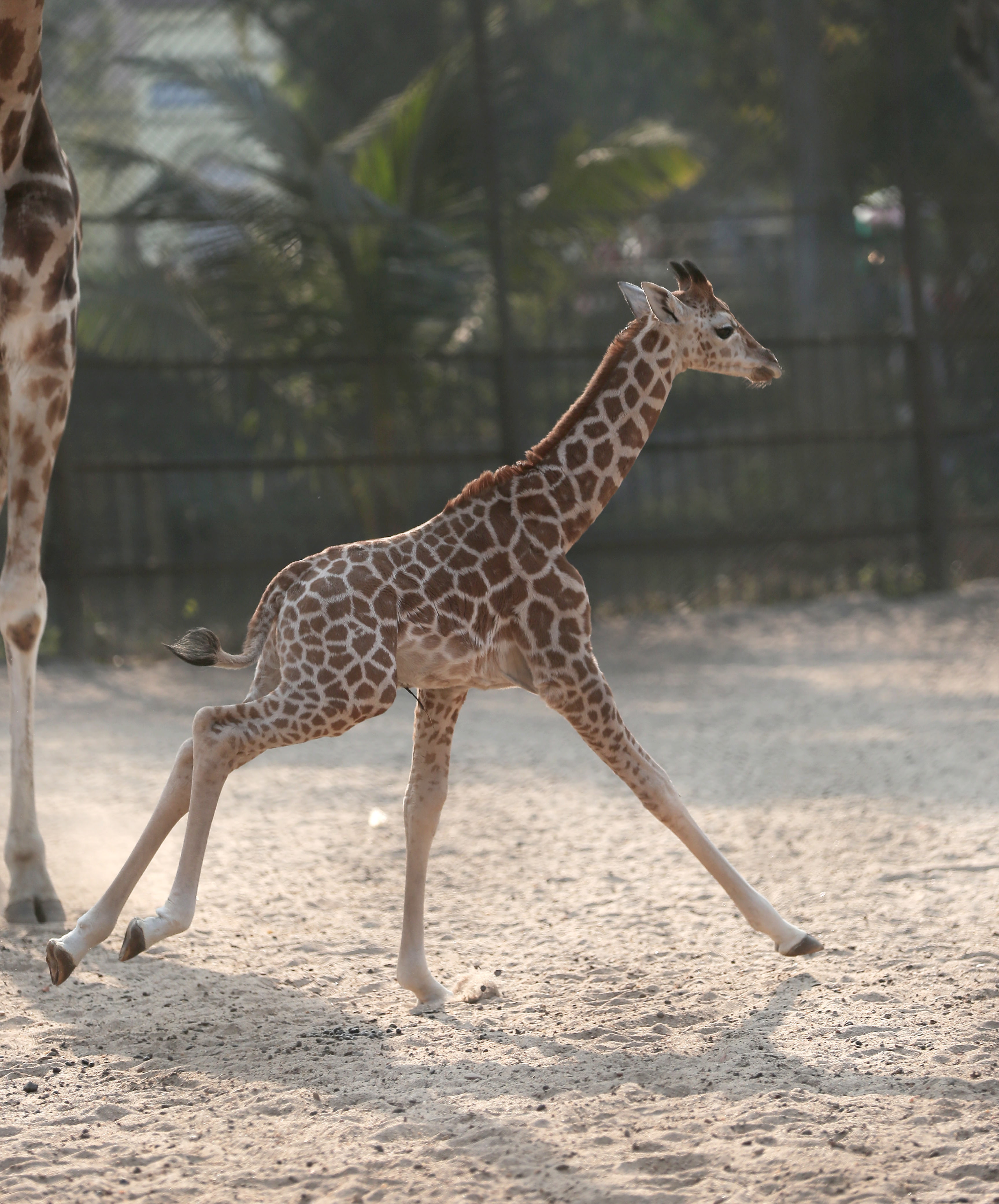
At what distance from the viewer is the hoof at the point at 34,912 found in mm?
4039

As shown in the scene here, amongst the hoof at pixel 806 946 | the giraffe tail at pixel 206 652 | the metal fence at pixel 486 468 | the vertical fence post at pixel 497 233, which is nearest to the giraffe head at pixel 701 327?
the giraffe tail at pixel 206 652

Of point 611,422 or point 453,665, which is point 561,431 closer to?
point 611,422

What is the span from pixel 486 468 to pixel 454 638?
6.36 meters

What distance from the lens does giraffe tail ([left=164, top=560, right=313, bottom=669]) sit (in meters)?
3.12

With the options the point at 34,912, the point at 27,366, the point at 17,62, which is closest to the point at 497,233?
the point at 17,62

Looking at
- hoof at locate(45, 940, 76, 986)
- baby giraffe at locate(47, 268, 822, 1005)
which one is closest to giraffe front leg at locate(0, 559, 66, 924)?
baby giraffe at locate(47, 268, 822, 1005)

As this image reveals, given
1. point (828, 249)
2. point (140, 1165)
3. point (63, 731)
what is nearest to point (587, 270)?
point (828, 249)

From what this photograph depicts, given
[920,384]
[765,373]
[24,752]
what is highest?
[920,384]

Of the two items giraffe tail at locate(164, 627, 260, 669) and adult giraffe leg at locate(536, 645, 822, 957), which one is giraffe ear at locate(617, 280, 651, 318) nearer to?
adult giraffe leg at locate(536, 645, 822, 957)

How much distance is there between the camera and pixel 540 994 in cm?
344

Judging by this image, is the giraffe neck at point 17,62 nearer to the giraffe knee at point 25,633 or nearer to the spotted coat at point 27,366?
the spotted coat at point 27,366

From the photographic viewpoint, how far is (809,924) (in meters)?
3.92

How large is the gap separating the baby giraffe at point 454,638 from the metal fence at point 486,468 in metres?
6.03

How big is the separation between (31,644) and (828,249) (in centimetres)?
847
